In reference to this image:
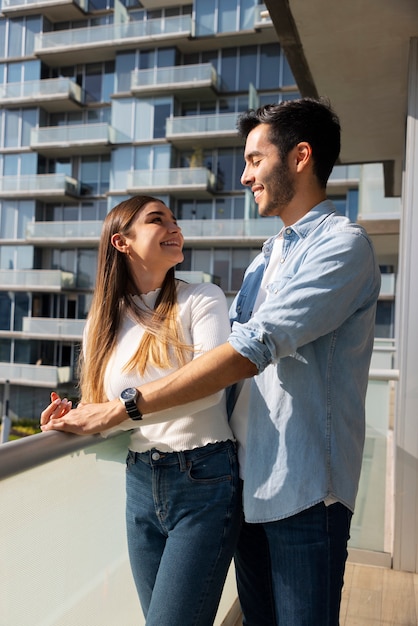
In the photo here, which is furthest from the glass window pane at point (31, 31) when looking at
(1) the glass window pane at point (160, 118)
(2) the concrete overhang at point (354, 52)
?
(2) the concrete overhang at point (354, 52)

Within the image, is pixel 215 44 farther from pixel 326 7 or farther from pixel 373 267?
pixel 373 267

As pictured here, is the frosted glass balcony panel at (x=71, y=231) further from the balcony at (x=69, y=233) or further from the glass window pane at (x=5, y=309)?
the glass window pane at (x=5, y=309)

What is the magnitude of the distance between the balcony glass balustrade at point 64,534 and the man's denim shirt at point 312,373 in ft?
0.99

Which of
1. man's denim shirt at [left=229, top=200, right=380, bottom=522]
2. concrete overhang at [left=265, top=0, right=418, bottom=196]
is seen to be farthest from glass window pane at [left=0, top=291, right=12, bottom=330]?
man's denim shirt at [left=229, top=200, right=380, bottom=522]

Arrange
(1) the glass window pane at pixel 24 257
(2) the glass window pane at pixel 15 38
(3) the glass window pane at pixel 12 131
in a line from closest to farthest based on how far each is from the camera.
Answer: (1) the glass window pane at pixel 24 257 → (3) the glass window pane at pixel 12 131 → (2) the glass window pane at pixel 15 38

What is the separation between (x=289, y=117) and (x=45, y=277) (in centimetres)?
1893

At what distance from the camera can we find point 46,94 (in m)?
19.8

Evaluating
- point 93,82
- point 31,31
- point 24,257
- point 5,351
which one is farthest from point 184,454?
point 31,31

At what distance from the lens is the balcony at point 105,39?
59.5 ft

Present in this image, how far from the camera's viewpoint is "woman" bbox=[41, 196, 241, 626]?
91 cm

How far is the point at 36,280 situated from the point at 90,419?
19.1 metres

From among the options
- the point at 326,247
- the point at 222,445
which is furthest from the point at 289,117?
the point at 222,445

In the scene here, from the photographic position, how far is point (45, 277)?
62.7ft

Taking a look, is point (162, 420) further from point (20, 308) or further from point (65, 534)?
point (20, 308)
